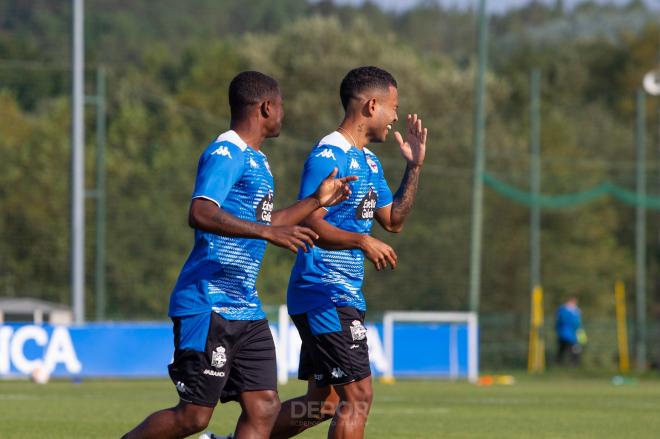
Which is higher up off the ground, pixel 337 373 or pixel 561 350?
pixel 337 373

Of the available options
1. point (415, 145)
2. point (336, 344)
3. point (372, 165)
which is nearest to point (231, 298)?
point (336, 344)

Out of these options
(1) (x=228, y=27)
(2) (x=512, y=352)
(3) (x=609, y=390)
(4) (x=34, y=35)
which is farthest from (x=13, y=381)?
(1) (x=228, y=27)

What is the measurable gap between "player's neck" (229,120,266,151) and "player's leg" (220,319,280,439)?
941mm

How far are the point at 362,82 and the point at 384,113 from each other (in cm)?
22

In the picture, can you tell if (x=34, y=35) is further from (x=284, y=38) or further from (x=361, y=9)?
(x=361, y=9)

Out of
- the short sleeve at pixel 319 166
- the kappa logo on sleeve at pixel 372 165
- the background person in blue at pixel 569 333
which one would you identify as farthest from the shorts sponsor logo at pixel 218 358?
the background person in blue at pixel 569 333

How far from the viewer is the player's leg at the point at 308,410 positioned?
8445 millimetres

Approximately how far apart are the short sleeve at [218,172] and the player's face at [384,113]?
137 cm

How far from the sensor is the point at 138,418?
534 inches

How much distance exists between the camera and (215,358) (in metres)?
7.31

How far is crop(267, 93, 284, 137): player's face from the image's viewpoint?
7641 mm

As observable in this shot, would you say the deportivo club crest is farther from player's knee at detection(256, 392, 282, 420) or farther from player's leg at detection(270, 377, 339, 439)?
player's leg at detection(270, 377, 339, 439)

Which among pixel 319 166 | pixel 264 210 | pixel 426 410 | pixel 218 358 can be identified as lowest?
pixel 426 410

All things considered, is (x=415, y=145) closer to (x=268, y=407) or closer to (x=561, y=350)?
(x=268, y=407)
